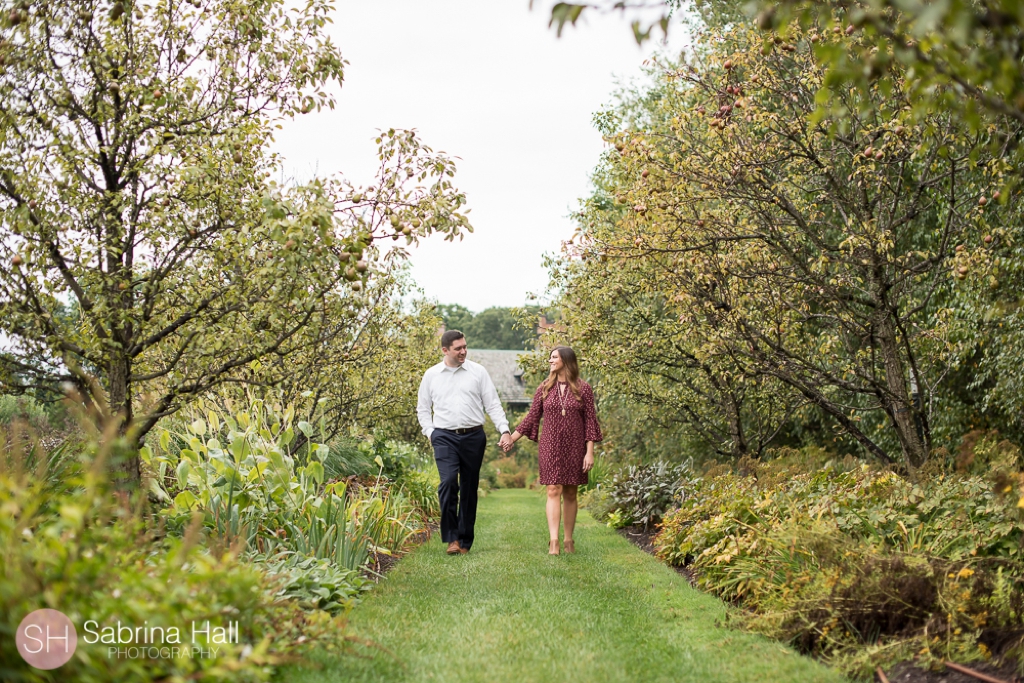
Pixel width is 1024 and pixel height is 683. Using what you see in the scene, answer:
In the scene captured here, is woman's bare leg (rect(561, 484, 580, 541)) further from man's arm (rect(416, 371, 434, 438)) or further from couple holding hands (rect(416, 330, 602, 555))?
man's arm (rect(416, 371, 434, 438))

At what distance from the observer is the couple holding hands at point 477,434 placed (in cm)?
750

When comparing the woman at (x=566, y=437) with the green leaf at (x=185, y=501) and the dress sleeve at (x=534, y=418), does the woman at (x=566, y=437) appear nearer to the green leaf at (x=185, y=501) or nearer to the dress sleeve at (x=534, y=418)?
the dress sleeve at (x=534, y=418)

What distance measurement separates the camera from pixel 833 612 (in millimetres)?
4043

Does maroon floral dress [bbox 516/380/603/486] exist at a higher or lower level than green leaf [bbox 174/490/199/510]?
higher

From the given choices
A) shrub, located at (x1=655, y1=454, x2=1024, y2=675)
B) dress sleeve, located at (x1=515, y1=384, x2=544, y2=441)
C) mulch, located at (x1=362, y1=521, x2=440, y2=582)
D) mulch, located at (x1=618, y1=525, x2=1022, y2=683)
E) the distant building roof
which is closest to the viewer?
mulch, located at (x1=618, y1=525, x2=1022, y2=683)

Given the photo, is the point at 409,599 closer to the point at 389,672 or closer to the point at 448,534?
the point at 389,672

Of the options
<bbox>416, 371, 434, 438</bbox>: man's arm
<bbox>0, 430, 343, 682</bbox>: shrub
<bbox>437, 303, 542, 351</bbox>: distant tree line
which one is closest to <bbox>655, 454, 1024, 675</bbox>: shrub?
<bbox>0, 430, 343, 682</bbox>: shrub

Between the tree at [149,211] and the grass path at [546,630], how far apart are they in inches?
76.6

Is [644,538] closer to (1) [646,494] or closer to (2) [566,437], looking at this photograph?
(1) [646,494]

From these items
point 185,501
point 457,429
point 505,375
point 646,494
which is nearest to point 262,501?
point 185,501

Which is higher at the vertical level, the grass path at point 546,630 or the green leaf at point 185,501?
the green leaf at point 185,501

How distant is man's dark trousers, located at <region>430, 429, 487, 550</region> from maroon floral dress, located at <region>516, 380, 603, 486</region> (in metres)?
0.57

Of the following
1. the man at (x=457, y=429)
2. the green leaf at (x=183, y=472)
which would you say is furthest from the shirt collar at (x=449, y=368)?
the green leaf at (x=183, y=472)

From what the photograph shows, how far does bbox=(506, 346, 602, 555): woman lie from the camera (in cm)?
757
